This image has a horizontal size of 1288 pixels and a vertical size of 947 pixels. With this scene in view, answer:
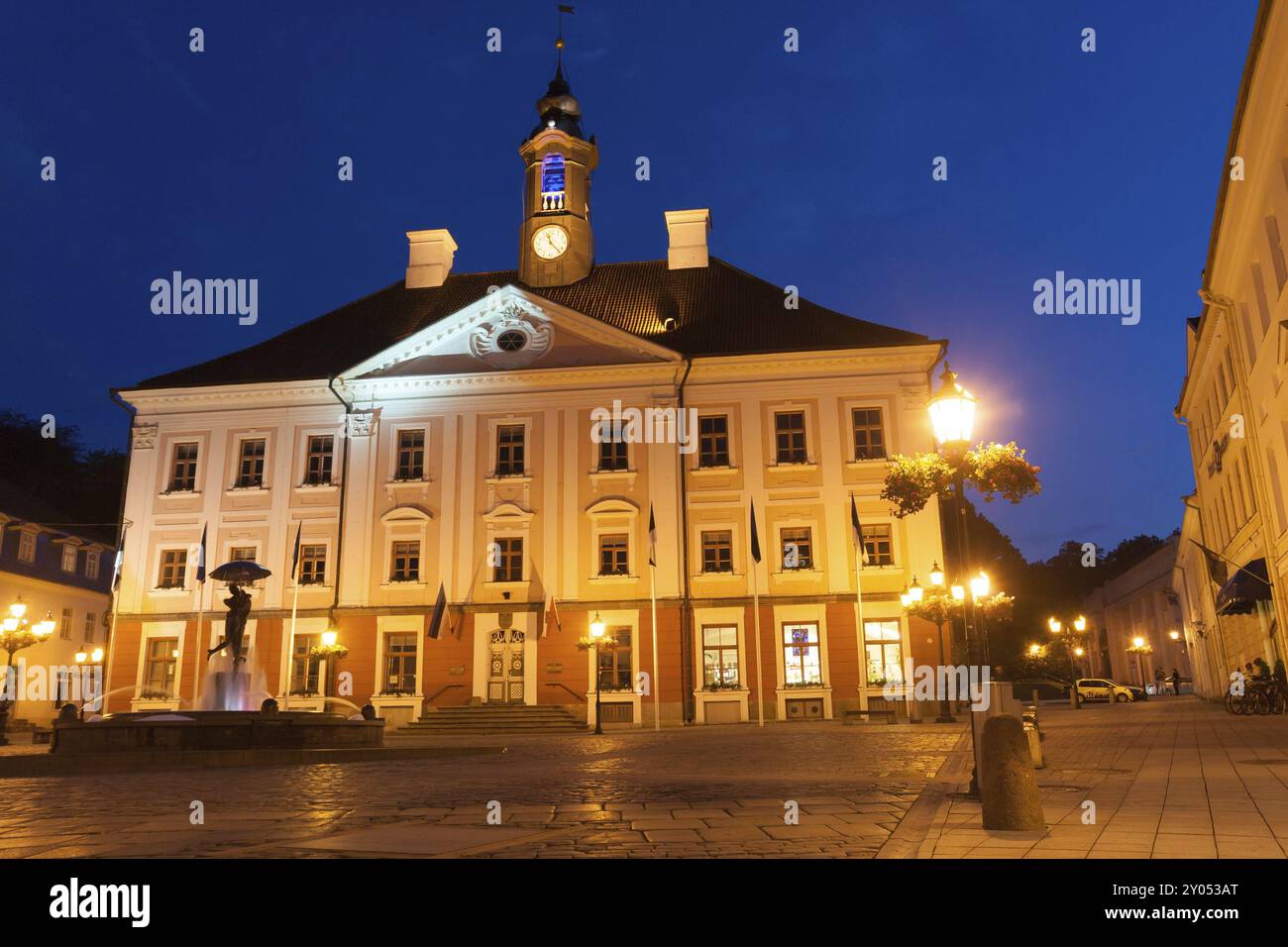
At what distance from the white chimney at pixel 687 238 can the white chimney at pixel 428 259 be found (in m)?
9.68

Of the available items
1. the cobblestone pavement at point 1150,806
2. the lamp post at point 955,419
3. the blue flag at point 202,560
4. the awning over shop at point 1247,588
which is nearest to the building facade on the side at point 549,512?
the blue flag at point 202,560

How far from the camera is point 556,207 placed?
42.2 m

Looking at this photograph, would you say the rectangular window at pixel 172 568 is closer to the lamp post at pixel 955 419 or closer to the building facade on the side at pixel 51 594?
the building facade on the side at pixel 51 594

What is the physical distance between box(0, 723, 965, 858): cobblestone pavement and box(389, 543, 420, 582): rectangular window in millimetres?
17709

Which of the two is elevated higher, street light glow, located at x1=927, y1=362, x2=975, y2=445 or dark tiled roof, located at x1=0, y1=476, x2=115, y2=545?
dark tiled roof, located at x1=0, y1=476, x2=115, y2=545

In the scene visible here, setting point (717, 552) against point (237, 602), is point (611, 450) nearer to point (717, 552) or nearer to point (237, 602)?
point (717, 552)

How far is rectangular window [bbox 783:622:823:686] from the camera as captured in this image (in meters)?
33.5

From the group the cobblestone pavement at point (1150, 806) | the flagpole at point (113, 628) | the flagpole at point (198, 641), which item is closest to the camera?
the cobblestone pavement at point (1150, 806)

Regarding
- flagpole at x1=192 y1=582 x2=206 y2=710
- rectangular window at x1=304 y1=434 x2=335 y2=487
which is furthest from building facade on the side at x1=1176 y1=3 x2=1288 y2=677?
flagpole at x1=192 y1=582 x2=206 y2=710

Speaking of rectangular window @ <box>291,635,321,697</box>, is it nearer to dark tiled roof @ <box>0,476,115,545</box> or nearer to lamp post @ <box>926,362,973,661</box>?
dark tiled roof @ <box>0,476,115,545</box>

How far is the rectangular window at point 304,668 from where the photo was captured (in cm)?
3491

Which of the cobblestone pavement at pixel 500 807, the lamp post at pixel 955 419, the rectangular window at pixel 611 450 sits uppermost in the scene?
the rectangular window at pixel 611 450

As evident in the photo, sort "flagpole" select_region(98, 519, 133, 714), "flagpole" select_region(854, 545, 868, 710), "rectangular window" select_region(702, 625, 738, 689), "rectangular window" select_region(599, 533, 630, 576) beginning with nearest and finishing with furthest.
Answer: "flagpole" select_region(854, 545, 868, 710) < "rectangular window" select_region(702, 625, 738, 689) < "rectangular window" select_region(599, 533, 630, 576) < "flagpole" select_region(98, 519, 133, 714)

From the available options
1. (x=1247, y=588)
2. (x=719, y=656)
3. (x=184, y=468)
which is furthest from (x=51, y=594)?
(x=1247, y=588)
